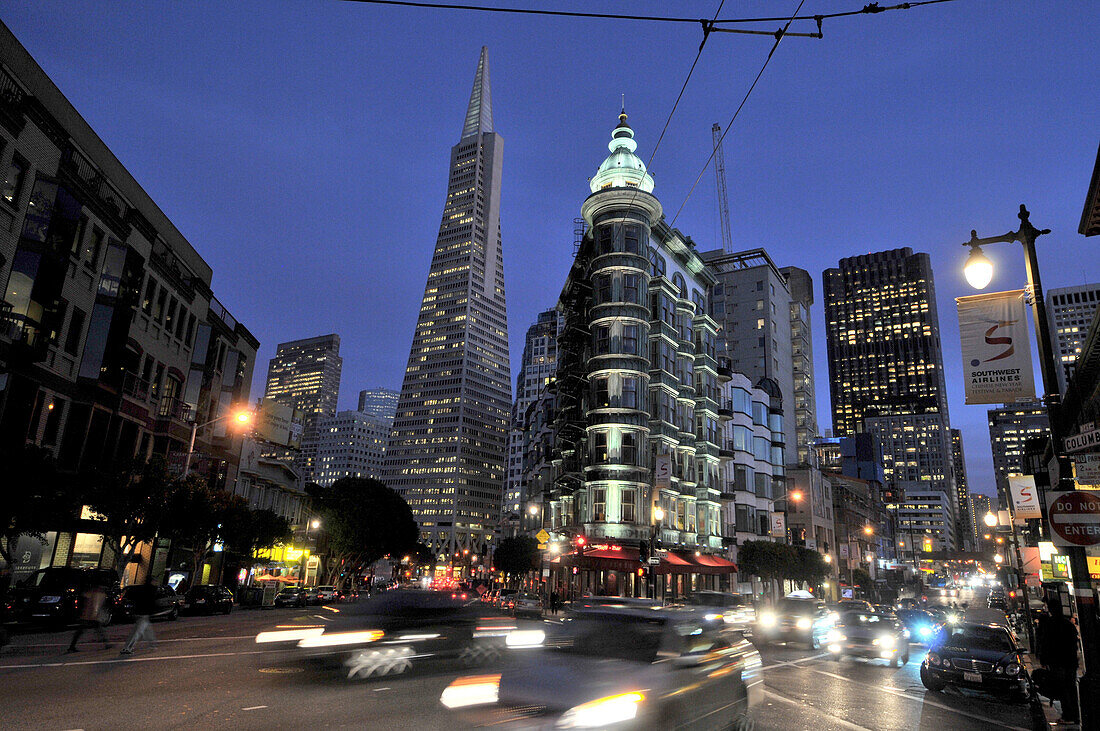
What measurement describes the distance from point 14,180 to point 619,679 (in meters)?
31.9

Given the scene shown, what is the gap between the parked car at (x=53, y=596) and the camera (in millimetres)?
22219

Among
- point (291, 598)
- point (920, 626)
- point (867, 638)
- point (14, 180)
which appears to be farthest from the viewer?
point (291, 598)

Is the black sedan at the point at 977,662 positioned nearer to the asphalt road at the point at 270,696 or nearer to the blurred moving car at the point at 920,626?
the asphalt road at the point at 270,696

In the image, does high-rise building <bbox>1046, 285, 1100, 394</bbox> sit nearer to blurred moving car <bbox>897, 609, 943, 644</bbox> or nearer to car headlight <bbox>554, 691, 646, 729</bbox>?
blurred moving car <bbox>897, 609, 943, 644</bbox>

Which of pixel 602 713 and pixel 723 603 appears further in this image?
pixel 723 603

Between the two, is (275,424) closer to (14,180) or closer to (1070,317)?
(14,180)

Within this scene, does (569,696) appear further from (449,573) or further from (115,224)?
(449,573)

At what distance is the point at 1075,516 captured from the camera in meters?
10.4

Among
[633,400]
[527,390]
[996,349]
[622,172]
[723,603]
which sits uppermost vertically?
[527,390]

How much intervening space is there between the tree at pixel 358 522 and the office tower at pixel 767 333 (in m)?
47.6

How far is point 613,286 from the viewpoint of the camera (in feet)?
154

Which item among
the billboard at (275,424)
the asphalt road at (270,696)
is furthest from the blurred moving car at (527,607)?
the billboard at (275,424)

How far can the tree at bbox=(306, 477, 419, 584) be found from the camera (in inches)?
2596

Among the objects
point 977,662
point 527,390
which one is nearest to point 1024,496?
point 977,662
